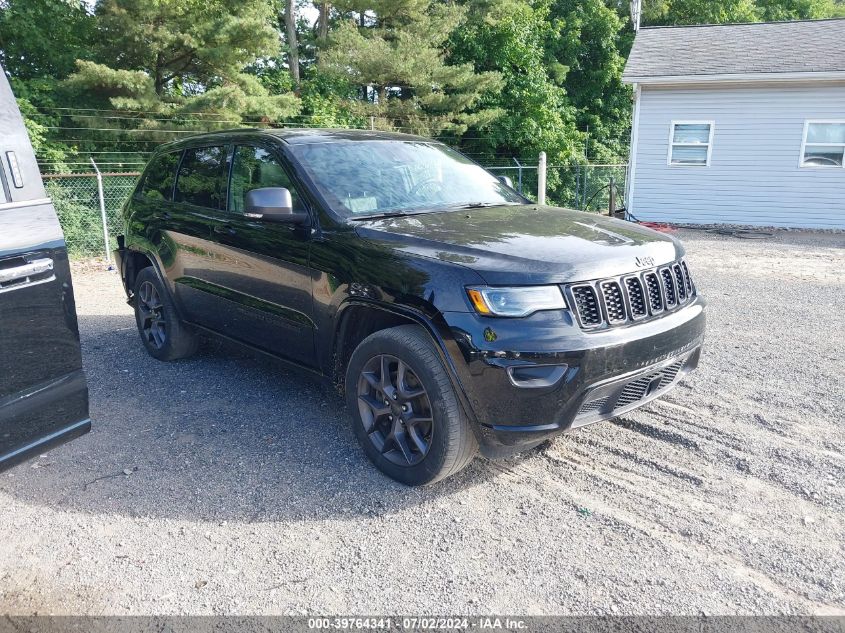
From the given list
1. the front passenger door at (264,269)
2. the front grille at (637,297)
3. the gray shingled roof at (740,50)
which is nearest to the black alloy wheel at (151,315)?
the front passenger door at (264,269)

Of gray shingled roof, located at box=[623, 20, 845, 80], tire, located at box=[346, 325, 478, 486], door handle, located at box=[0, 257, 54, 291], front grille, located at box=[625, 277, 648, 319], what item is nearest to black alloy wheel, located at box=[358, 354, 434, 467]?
tire, located at box=[346, 325, 478, 486]

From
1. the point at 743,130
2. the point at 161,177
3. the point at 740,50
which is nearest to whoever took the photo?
the point at 161,177

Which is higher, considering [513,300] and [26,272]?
[26,272]

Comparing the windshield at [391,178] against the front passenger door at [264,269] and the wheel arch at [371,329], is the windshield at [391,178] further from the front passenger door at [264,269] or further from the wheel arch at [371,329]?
the wheel arch at [371,329]

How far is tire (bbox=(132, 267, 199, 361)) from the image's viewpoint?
5.20 m

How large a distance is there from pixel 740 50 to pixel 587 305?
50.9 feet

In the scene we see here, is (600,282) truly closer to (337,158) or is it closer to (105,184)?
(337,158)

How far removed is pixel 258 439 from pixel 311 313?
0.94 metres

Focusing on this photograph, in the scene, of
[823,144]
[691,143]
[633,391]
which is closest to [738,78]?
[691,143]

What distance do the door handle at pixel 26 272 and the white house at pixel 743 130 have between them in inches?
585

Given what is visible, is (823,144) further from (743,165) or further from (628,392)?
(628,392)

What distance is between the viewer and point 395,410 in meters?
3.37

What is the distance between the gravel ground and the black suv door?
0.76 meters

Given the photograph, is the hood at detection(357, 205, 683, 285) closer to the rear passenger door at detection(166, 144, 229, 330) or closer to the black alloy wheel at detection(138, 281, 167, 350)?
the rear passenger door at detection(166, 144, 229, 330)
